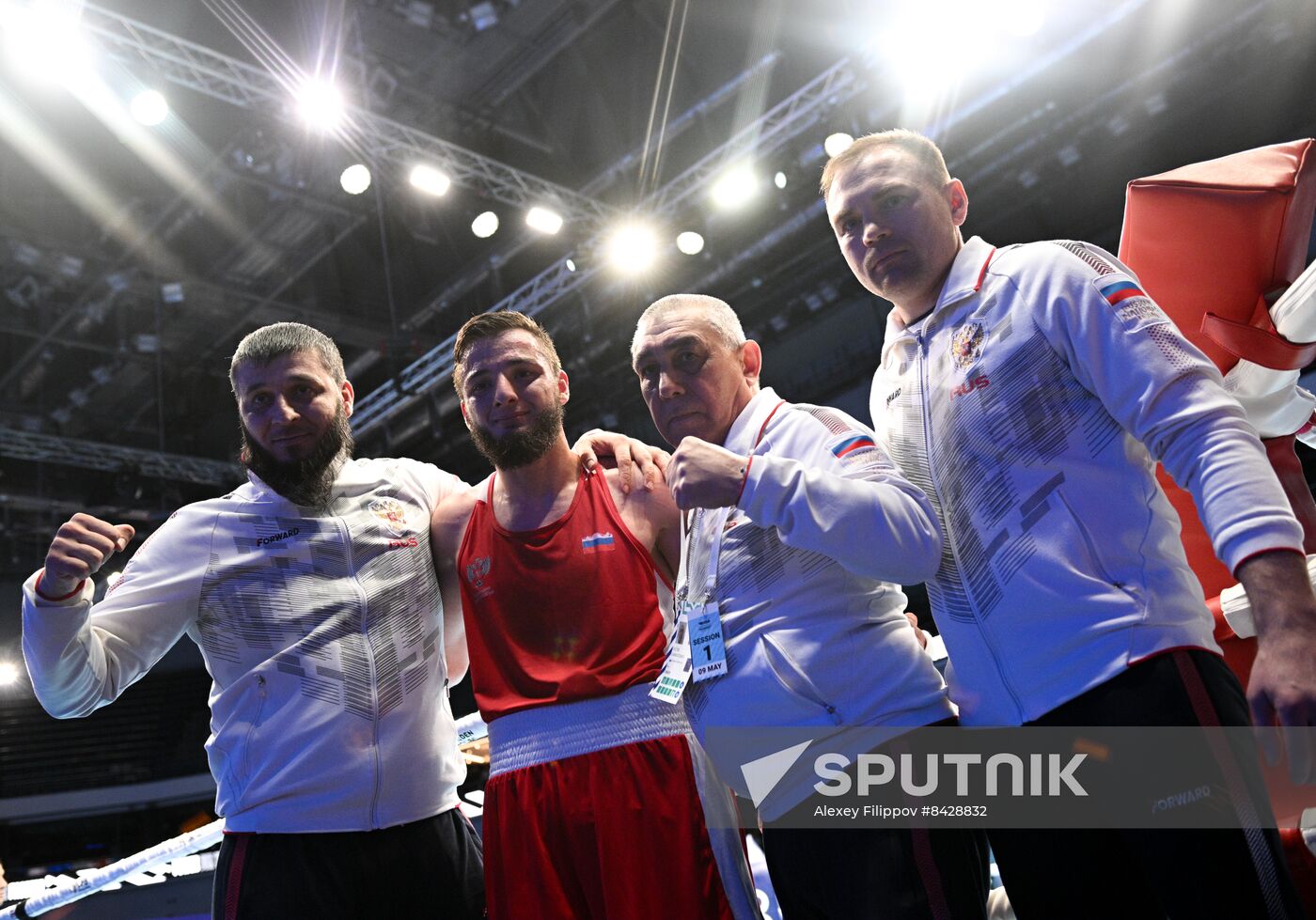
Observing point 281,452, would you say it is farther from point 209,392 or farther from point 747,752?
point 209,392

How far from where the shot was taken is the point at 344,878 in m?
1.80

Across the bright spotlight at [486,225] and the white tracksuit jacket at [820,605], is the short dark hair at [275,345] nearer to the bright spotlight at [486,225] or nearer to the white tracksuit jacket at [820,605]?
the white tracksuit jacket at [820,605]

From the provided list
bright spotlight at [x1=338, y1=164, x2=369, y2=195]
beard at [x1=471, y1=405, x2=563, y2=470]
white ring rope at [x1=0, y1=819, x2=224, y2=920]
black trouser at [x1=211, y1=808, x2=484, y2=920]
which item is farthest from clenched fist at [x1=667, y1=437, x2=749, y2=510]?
bright spotlight at [x1=338, y1=164, x2=369, y2=195]

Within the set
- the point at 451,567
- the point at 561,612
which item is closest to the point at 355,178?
the point at 451,567

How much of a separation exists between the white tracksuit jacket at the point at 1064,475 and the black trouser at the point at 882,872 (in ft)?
0.63

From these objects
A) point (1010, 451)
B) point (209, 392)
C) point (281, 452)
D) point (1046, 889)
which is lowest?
point (1046, 889)

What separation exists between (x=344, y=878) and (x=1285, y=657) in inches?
61.9

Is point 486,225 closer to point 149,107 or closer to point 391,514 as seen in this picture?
point 149,107

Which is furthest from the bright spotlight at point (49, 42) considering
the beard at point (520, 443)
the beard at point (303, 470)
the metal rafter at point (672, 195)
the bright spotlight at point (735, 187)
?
the beard at point (520, 443)

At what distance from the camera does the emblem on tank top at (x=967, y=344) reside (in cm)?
153

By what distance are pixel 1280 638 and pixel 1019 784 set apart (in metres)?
0.40

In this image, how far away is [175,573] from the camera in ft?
6.71

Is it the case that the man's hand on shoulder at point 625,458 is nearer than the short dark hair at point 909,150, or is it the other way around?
the short dark hair at point 909,150

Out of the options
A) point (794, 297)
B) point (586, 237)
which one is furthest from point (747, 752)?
point (794, 297)
